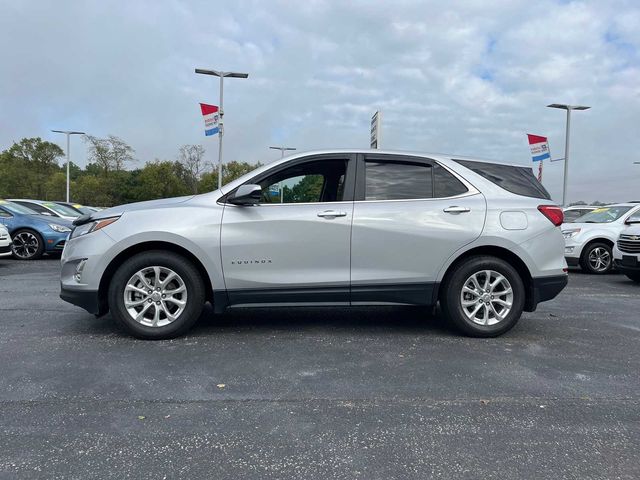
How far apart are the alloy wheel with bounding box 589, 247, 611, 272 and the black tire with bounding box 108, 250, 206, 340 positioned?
30.1 feet

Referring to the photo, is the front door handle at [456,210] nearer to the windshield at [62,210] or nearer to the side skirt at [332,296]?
the side skirt at [332,296]

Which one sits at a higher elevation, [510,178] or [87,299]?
[510,178]

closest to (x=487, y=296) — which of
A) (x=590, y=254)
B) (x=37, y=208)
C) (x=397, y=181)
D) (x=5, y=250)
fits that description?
(x=397, y=181)

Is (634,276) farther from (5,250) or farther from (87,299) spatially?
(5,250)

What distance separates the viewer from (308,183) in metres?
4.91

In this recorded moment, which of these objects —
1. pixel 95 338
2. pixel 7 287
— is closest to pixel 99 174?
pixel 7 287

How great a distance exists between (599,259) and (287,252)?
8.71 meters

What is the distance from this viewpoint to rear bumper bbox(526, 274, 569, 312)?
4742 mm

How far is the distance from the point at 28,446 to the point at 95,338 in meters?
2.06

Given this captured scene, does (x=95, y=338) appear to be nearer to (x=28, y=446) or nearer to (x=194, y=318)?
(x=194, y=318)

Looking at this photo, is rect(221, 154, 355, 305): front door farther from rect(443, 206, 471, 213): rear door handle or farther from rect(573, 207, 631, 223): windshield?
rect(573, 207, 631, 223): windshield

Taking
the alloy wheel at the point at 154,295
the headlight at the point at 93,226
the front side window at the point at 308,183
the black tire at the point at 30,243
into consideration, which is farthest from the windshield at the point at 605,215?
the black tire at the point at 30,243

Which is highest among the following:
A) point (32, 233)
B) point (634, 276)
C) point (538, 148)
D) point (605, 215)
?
point (538, 148)

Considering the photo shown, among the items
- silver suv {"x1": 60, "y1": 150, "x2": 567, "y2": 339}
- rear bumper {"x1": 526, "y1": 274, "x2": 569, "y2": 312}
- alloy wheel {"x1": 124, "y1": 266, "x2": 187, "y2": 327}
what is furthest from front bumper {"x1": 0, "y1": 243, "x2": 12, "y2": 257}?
rear bumper {"x1": 526, "y1": 274, "x2": 569, "y2": 312}
